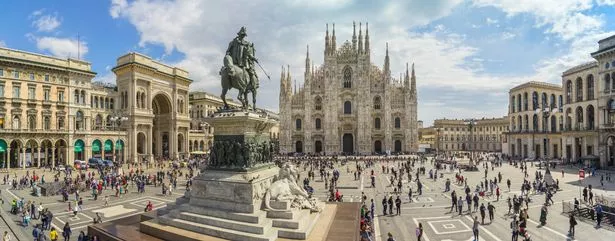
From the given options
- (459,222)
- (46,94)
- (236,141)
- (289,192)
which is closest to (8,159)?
(46,94)

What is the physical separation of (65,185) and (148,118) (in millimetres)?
24490

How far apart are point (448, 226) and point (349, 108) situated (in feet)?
175

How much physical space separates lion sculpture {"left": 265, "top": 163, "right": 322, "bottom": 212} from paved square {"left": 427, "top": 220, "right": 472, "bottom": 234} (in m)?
5.54

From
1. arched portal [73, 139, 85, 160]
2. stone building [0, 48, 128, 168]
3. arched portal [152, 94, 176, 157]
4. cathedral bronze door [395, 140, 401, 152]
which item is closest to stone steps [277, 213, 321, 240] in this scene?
stone building [0, 48, 128, 168]

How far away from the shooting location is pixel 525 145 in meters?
59.2

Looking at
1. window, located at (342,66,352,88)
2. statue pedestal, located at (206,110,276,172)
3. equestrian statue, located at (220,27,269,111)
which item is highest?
window, located at (342,66,352,88)

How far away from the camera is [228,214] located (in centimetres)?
1095

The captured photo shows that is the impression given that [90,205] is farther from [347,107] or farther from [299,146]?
[347,107]

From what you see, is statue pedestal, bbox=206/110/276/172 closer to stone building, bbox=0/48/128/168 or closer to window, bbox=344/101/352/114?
stone building, bbox=0/48/128/168

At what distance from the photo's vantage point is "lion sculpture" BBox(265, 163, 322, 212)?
11.6 metres

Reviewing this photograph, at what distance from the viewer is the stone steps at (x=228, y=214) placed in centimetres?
1059

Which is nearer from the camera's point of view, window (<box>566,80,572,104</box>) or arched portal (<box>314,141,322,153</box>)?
window (<box>566,80,572,104</box>)

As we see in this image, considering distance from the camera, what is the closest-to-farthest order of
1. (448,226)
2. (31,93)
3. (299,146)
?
(448,226) < (31,93) < (299,146)

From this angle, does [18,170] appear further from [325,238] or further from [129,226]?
[325,238]
